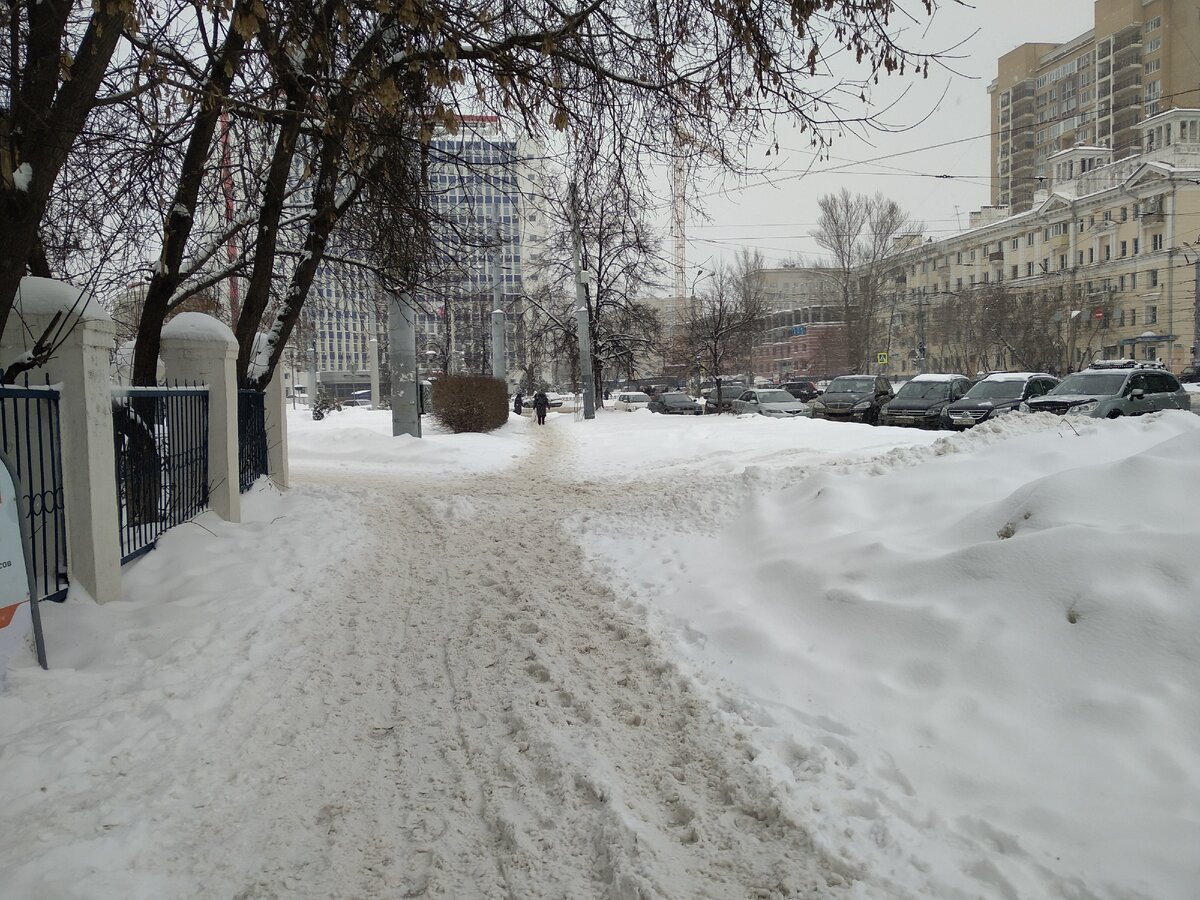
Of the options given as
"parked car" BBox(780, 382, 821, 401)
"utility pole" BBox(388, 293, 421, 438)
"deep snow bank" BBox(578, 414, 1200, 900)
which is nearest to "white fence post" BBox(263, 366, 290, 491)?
"deep snow bank" BBox(578, 414, 1200, 900)

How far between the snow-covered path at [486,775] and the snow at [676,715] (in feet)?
0.05

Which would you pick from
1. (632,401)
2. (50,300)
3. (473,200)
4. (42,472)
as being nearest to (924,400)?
(473,200)

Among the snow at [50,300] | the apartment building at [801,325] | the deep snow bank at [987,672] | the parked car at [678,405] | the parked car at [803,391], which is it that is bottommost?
the deep snow bank at [987,672]

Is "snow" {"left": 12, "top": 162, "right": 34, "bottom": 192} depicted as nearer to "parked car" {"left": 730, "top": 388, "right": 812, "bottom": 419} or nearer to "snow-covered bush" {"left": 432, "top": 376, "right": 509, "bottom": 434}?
"snow-covered bush" {"left": 432, "top": 376, "right": 509, "bottom": 434}

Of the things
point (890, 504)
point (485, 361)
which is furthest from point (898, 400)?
point (485, 361)

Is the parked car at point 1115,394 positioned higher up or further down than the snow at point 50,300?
further down

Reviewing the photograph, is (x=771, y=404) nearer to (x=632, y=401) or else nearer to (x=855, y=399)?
(x=855, y=399)

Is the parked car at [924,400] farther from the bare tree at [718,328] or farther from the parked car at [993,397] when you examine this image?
the bare tree at [718,328]

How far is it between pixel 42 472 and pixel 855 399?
89.0 ft

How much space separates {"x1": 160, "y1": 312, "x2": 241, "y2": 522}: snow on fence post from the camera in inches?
327

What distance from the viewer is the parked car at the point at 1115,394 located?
17.0 m

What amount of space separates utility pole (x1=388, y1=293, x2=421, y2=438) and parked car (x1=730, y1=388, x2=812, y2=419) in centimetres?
1365

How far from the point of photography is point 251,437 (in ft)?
35.2

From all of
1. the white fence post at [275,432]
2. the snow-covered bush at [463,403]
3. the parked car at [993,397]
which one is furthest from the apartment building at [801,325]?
the white fence post at [275,432]
